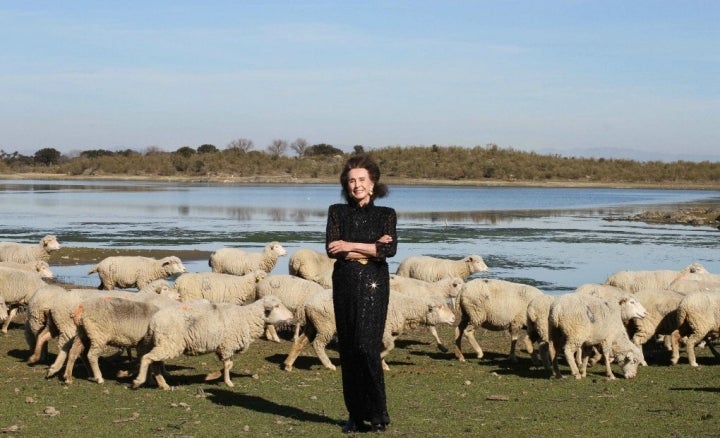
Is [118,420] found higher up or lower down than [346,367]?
lower down

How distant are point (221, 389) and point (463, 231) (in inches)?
1307

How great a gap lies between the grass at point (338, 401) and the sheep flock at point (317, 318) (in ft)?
1.06

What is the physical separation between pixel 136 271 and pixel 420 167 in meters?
115

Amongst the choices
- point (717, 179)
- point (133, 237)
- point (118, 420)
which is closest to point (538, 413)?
point (118, 420)

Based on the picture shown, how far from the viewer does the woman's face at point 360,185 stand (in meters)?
8.65

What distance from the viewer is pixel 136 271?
19516 mm

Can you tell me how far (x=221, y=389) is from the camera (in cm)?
1170

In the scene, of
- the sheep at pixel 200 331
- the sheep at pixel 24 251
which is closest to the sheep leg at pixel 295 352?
the sheep at pixel 200 331

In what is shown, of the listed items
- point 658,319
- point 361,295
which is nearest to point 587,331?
point 658,319

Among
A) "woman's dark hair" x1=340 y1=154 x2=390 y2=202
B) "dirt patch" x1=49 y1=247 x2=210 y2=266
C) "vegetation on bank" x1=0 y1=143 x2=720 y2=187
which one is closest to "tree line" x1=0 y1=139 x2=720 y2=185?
"vegetation on bank" x1=0 y1=143 x2=720 y2=187

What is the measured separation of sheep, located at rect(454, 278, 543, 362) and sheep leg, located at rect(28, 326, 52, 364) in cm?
594

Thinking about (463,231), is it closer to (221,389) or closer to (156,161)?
(221,389)

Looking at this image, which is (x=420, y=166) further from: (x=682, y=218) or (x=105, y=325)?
(x=105, y=325)

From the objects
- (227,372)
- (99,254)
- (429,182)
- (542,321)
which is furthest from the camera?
(429,182)
